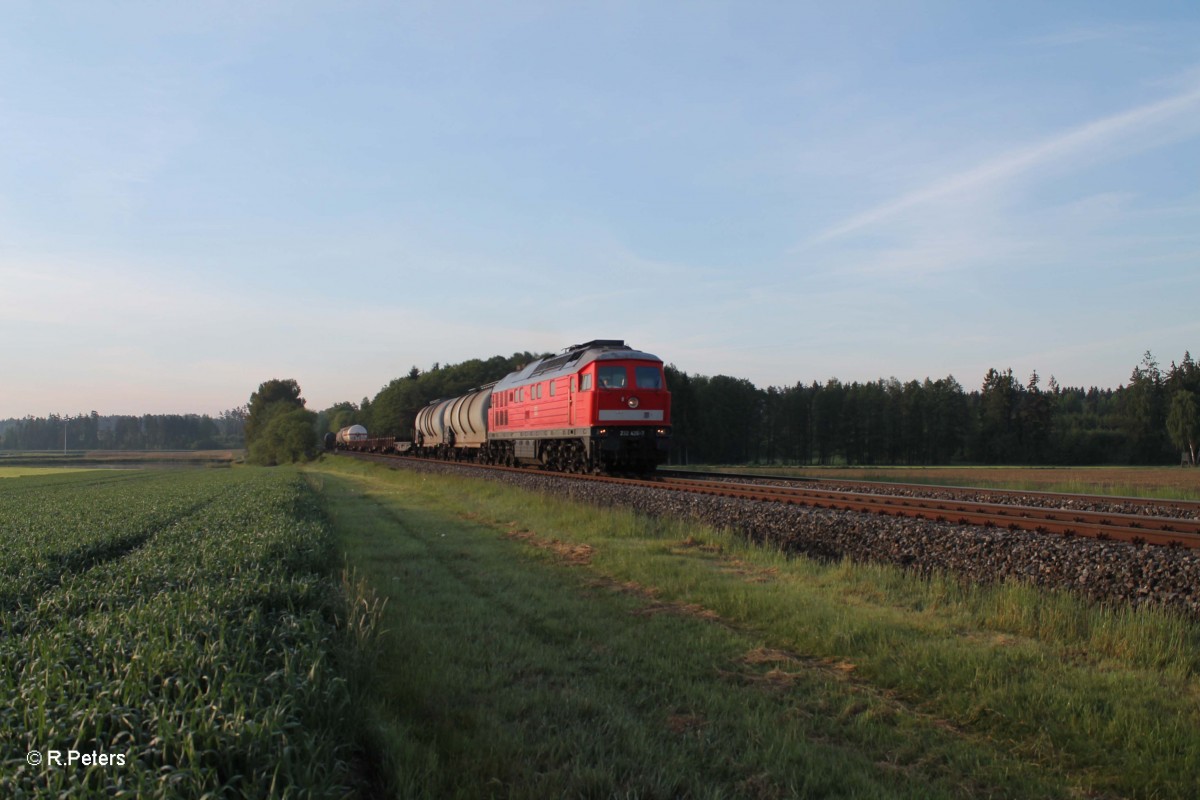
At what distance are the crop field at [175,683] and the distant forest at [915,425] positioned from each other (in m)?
82.3

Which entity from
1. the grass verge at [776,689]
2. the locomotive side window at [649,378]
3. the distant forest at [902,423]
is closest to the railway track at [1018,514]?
the grass verge at [776,689]

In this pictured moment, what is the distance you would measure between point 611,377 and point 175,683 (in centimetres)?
1999

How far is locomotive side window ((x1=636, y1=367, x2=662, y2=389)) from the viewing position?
23859mm

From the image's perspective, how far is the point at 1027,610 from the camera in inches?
296

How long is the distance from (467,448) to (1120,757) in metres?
40.6

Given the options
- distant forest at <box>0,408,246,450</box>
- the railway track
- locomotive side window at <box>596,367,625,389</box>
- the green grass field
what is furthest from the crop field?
distant forest at <box>0,408,246,450</box>

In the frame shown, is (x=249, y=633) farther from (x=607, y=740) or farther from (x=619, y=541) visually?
(x=619, y=541)

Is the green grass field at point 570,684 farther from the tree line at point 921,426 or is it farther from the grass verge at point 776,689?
the tree line at point 921,426

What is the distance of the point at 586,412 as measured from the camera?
23859mm

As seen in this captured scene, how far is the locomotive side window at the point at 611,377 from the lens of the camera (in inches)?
921

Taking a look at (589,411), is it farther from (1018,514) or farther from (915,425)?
(915,425)

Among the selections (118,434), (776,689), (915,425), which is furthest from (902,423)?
(118,434)

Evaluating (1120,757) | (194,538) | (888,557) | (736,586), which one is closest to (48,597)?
(194,538)

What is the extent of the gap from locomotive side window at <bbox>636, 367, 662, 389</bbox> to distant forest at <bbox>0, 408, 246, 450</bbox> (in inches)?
7054
